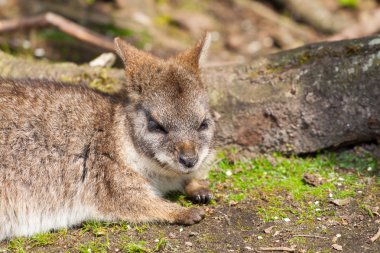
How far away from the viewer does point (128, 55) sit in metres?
6.57

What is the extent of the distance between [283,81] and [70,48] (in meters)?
5.87

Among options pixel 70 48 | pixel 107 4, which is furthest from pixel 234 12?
pixel 70 48

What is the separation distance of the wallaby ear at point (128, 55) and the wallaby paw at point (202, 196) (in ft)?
5.22

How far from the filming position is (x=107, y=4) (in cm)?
1463

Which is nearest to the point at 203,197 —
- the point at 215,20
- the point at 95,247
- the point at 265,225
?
the point at 265,225

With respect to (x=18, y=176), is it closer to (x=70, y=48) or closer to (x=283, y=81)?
(x=283, y=81)

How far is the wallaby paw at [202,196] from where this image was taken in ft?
21.7

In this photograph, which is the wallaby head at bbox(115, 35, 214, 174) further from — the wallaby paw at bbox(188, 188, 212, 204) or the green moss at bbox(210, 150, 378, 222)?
the green moss at bbox(210, 150, 378, 222)

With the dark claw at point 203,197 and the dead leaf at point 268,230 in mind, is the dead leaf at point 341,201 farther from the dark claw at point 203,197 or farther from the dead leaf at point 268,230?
the dark claw at point 203,197

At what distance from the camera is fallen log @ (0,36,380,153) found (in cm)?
745

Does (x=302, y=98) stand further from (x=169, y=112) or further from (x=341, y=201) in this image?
(x=169, y=112)

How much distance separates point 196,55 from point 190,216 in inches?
73.4

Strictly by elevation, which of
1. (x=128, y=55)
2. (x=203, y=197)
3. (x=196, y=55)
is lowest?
(x=203, y=197)

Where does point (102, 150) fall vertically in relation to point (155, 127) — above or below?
below
